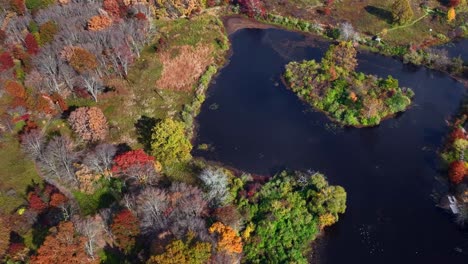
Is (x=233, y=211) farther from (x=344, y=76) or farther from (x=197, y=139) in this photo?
(x=344, y=76)

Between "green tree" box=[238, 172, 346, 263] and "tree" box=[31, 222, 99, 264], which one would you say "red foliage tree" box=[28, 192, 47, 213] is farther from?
"green tree" box=[238, 172, 346, 263]

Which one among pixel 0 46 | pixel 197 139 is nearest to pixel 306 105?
pixel 197 139

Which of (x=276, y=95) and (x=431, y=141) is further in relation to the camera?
(x=276, y=95)

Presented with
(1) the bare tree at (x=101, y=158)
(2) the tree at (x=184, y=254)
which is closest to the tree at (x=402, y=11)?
(1) the bare tree at (x=101, y=158)

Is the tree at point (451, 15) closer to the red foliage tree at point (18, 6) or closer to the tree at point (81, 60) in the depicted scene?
the tree at point (81, 60)

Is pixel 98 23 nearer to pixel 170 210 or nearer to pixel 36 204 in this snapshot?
pixel 36 204
